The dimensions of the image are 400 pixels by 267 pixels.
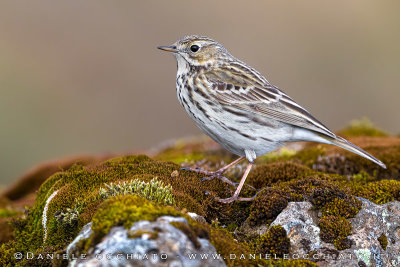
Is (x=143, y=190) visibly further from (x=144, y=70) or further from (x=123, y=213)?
(x=144, y=70)

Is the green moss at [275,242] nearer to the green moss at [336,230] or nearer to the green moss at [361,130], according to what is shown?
the green moss at [336,230]

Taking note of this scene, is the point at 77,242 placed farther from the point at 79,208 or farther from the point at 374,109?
A: the point at 374,109

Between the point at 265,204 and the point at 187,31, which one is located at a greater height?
the point at 187,31

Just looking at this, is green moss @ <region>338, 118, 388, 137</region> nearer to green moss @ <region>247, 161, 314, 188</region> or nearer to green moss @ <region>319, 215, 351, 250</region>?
green moss @ <region>247, 161, 314, 188</region>

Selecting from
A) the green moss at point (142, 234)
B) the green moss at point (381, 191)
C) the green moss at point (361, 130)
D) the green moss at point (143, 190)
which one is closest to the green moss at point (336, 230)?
the green moss at point (381, 191)

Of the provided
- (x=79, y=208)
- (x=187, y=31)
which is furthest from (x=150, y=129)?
(x=79, y=208)

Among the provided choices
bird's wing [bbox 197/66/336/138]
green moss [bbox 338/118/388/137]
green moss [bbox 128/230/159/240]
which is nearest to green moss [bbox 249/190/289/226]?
bird's wing [bbox 197/66/336/138]
